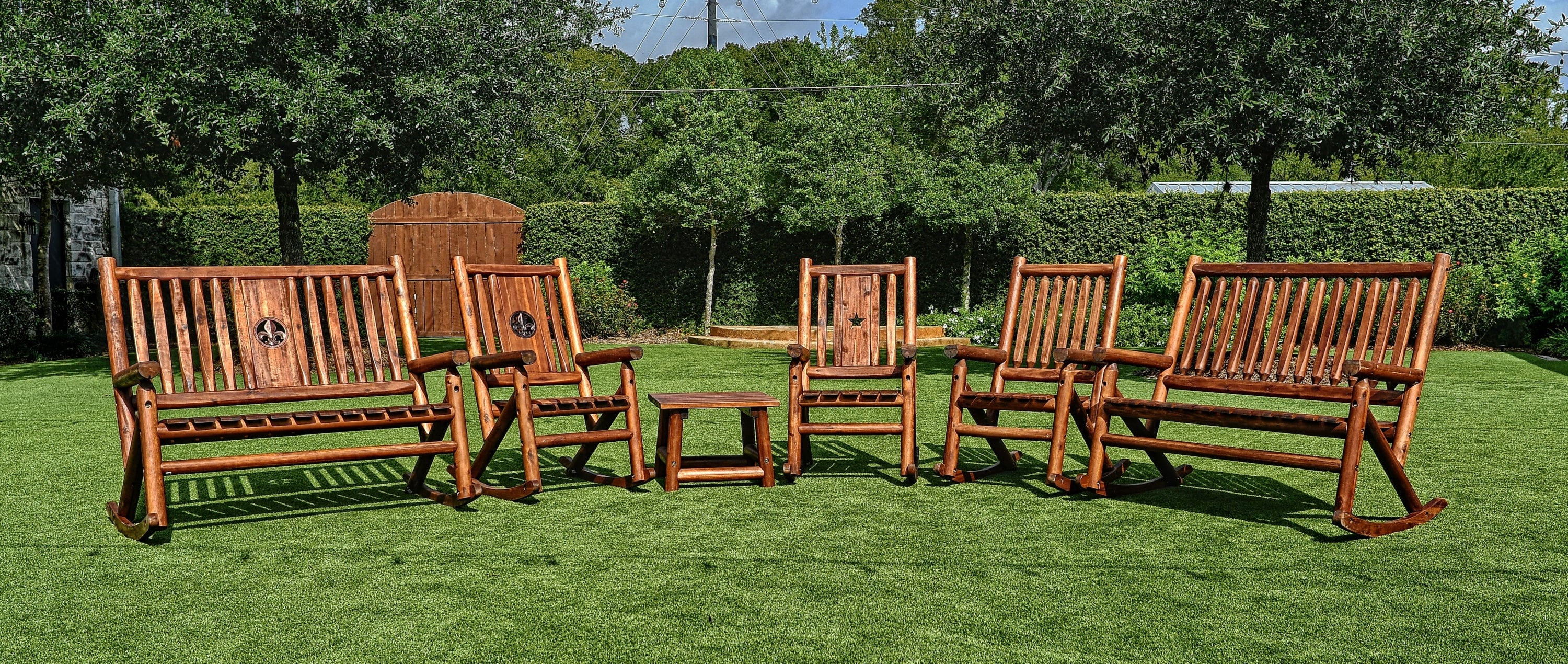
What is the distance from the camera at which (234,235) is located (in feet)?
55.4

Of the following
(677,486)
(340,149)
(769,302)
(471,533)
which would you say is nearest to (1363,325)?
(677,486)

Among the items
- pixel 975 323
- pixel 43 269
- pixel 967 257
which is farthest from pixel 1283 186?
pixel 43 269

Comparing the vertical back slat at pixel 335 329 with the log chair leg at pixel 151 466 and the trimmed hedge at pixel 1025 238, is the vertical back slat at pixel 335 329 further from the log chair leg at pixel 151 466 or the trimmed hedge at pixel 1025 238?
the trimmed hedge at pixel 1025 238

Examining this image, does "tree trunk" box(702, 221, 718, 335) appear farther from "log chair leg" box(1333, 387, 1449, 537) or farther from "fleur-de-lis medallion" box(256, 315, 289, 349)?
"log chair leg" box(1333, 387, 1449, 537)

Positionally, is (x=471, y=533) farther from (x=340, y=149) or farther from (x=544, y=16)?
(x=544, y=16)

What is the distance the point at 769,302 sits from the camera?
16625 millimetres

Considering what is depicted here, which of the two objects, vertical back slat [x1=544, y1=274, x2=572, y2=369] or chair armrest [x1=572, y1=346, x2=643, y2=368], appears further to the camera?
vertical back slat [x1=544, y1=274, x2=572, y2=369]

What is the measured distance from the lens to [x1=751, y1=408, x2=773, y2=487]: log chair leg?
16.0 ft

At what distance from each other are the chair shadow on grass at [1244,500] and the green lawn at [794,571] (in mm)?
20

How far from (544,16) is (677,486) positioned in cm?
838

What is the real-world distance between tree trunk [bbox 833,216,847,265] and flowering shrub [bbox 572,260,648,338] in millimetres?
2956

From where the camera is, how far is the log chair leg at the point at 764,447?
16.0 ft

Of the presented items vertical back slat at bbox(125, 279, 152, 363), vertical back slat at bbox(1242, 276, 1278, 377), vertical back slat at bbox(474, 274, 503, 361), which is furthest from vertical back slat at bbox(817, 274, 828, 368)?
vertical back slat at bbox(125, 279, 152, 363)

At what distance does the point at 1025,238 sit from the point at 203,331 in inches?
503
